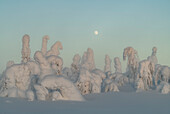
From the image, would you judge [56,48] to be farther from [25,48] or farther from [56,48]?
[25,48]

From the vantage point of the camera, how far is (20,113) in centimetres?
745

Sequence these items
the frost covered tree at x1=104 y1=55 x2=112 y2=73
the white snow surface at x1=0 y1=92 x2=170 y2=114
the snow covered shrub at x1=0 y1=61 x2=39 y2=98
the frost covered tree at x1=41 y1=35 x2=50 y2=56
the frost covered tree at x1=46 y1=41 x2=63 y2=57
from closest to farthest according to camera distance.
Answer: the white snow surface at x1=0 y1=92 x2=170 y2=114 < the snow covered shrub at x1=0 y1=61 x2=39 y2=98 < the frost covered tree at x1=46 y1=41 x2=63 y2=57 < the frost covered tree at x1=41 y1=35 x2=50 y2=56 < the frost covered tree at x1=104 y1=55 x2=112 y2=73

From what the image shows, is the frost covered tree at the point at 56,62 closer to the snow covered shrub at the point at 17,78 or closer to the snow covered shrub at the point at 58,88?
the snow covered shrub at the point at 17,78

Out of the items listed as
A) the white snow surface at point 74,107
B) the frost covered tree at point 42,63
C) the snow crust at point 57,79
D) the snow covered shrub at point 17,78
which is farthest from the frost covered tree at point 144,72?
the white snow surface at point 74,107

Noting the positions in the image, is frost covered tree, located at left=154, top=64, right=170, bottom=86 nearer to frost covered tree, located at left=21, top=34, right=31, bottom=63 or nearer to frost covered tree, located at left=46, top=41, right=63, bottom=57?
frost covered tree, located at left=46, top=41, right=63, bottom=57

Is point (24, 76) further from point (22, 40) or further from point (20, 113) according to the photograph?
point (22, 40)

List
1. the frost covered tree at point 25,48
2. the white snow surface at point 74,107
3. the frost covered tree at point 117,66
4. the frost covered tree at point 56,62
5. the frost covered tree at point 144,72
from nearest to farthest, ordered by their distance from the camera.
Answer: the white snow surface at point 74,107
the frost covered tree at point 56,62
the frost covered tree at point 144,72
the frost covered tree at point 25,48
the frost covered tree at point 117,66

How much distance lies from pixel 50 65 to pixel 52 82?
27.9 feet

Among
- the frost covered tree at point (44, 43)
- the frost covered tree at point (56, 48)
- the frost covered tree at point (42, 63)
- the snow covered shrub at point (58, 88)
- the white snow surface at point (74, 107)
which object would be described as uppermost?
the frost covered tree at point (44, 43)

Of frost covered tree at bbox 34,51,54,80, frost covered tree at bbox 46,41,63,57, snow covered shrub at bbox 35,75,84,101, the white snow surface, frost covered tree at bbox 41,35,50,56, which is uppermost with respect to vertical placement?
frost covered tree at bbox 41,35,50,56

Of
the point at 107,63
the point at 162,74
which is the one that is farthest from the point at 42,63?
the point at 107,63

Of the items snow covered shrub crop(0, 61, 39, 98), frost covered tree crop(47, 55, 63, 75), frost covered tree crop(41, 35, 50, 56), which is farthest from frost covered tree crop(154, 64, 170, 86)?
frost covered tree crop(41, 35, 50, 56)

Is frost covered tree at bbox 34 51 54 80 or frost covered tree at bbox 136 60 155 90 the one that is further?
frost covered tree at bbox 136 60 155 90

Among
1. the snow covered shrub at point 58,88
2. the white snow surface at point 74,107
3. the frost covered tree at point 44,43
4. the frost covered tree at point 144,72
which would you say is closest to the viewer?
the white snow surface at point 74,107
